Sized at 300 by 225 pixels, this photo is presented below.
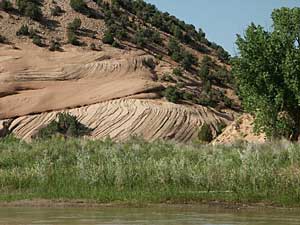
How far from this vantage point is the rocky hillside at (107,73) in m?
59.2

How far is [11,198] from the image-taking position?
19641mm

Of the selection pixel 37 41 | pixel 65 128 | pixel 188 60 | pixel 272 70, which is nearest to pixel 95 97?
pixel 65 128

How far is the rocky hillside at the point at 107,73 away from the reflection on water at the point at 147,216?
3916 cm

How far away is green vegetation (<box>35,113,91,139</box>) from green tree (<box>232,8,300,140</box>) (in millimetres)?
17343

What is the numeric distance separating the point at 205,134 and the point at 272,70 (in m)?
14.5

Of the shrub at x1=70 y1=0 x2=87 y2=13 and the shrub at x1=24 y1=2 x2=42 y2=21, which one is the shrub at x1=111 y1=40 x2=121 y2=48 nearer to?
the shrub at x1=70 y1=0 x2=87 y2=13

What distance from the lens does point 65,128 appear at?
188 ft

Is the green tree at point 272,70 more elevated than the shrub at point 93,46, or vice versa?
the shrub at point 93,46

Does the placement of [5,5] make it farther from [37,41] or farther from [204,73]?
[204,73]

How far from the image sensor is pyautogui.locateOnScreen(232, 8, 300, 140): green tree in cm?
4266

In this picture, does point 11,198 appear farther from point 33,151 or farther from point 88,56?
point 88,56

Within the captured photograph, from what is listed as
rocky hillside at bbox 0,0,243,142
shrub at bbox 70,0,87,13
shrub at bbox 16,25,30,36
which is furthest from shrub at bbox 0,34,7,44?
shrub at bbox 70,0,87,13

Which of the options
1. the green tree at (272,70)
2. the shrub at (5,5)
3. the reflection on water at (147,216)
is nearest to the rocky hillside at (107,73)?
the shrub at (5,5)

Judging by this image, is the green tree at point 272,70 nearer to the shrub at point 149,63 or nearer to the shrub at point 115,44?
the shrub at point 149,63
